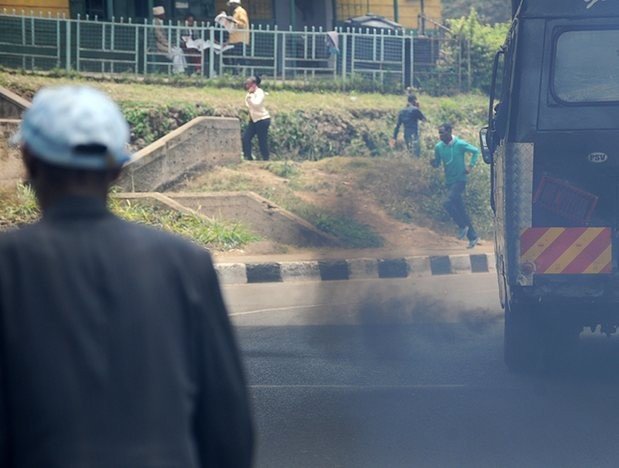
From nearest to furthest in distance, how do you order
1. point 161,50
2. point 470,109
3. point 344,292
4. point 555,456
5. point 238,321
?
point 555,456, point 238,321, point 344,292, point 161,50, point 470,109

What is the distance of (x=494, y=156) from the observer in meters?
9.52

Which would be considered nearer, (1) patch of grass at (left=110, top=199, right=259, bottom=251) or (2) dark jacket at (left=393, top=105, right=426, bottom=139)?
→ (1) patch of grass at (left=110, top=199, right=259, bottom=251)

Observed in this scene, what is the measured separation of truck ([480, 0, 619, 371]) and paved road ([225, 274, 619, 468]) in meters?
0.67

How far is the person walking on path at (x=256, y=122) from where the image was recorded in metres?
19.8

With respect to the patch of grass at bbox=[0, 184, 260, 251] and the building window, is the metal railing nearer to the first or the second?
the building window

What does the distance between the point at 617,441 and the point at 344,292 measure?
7.23 metres

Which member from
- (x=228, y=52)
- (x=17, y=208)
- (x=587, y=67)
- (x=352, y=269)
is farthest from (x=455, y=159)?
(x=587, y=67)

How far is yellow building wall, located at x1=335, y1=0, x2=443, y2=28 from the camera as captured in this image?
29453 mm

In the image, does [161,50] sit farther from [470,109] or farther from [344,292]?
[344,292]

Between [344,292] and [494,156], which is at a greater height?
[494,156]

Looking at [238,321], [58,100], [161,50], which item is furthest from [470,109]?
[58,100]

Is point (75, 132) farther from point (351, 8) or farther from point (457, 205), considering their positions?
point (351, 8)

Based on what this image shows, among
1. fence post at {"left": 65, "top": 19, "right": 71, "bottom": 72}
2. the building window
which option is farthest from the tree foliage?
fence post at {"left": 65, "top": 19, "right": 71, "bottom": 72}

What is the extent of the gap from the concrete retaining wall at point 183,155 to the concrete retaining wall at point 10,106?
208cm
